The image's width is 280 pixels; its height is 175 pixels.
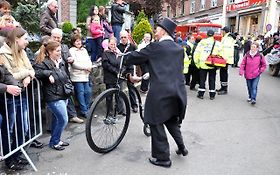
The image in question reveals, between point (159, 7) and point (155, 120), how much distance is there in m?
25.3

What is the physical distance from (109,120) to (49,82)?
3.31 ft

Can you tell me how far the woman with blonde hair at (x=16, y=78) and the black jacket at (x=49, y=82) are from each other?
25cm

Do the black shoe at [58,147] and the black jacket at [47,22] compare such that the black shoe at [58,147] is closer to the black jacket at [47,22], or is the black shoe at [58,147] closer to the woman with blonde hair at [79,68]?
the woman with blonde hair at [79,68]

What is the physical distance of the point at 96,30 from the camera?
7391 millimetres

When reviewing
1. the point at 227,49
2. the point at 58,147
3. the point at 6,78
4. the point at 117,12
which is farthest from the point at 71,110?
the point at 227,49

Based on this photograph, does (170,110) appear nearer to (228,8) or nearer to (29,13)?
(29,13)

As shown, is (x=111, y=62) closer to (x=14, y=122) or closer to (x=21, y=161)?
(x=14, y=122)

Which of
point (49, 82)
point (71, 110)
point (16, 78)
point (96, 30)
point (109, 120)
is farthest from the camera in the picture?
point (96, 30)

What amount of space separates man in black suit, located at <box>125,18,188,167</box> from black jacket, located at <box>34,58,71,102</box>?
96 centimetres

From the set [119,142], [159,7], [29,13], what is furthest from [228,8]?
[119,142]

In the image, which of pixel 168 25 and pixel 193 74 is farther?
pixel 193 74

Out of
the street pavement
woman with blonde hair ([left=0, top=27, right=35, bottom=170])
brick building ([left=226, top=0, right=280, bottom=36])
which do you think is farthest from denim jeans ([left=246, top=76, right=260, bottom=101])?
brick building ([left=226, top=0, right=280, bottom=36])

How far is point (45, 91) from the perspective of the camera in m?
4.11

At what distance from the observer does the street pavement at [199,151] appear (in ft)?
12.7
